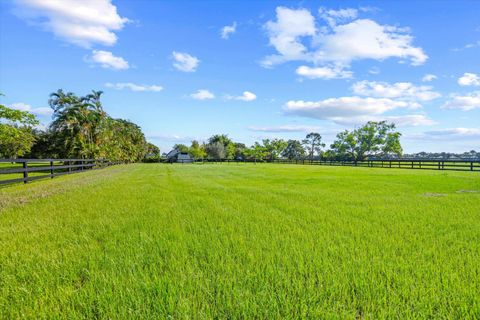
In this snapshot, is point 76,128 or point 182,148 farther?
point 182,148

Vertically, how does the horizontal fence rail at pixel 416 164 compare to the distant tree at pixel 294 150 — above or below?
below

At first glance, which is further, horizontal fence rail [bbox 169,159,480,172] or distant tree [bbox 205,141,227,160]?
distant tree [bbox 205,141,227,160]

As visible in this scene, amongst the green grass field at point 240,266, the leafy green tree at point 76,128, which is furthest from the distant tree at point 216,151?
the green grass field at point 240,266

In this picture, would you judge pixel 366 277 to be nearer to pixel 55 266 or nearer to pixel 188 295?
pixel 188 295

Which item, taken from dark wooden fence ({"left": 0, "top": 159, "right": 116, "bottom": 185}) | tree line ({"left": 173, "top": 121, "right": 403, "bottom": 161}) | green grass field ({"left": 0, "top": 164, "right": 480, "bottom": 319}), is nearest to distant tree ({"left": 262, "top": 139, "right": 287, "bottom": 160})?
tree line ({"left": 173, "top": 121, "right": 403, "bottom": 161})

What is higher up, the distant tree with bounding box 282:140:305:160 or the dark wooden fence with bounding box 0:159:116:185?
the distant tree with bounding box 282:140:305:160

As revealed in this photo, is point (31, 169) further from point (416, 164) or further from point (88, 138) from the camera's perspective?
point (416, 164)

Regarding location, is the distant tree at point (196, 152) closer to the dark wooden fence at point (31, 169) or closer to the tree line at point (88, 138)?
the tree line at point (88, 138)

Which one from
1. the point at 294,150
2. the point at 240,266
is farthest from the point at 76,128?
the point at 294,150

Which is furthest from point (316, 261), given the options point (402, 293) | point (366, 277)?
point (402, 293)

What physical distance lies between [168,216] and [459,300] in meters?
4.14

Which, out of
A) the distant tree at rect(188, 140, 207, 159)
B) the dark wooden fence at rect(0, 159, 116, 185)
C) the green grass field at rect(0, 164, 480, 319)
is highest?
the distant tree at rect(188, 140, 207, 159)

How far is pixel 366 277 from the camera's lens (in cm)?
242

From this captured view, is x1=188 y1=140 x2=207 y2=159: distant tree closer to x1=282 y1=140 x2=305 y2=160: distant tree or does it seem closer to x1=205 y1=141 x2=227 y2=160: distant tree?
x1=205 y1=141 x2=227 y2=160: distant tree
